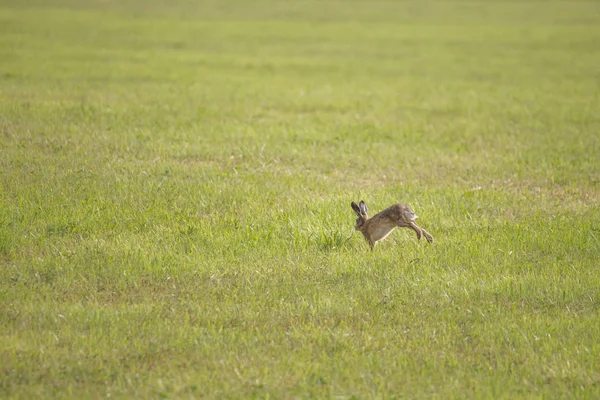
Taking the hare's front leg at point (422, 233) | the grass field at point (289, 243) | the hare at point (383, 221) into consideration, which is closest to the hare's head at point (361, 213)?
the hare at point (383, 221)

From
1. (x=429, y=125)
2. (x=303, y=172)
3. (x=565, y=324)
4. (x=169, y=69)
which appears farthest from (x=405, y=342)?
(x=169, y=69)

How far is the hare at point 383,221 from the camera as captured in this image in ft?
30.2

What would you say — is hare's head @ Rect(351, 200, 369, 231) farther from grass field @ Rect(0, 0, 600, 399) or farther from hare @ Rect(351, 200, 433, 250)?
grass field @ Rect(0, 0, 600, 399)

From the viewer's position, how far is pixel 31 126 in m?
14.9

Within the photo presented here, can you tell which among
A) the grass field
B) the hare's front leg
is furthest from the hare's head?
the hare's front leg

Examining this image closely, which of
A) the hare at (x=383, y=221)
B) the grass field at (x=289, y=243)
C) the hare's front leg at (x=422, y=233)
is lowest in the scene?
the grass field at (x=289, y=243)

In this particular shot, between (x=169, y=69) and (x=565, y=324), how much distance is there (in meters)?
21.5

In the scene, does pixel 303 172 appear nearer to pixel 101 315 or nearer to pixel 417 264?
pixel 417 264

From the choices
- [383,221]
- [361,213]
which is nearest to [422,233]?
[383,221]

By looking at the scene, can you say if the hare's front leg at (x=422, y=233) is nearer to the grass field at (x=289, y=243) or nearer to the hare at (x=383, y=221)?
the hare at (x=383, y=221)

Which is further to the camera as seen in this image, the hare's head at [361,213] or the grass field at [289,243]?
the hare's head at [361,213]

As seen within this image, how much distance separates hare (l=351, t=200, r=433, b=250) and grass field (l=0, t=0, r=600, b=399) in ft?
0.66

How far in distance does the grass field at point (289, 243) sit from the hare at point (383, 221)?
0.66 feet

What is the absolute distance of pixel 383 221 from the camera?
30.5 feet
